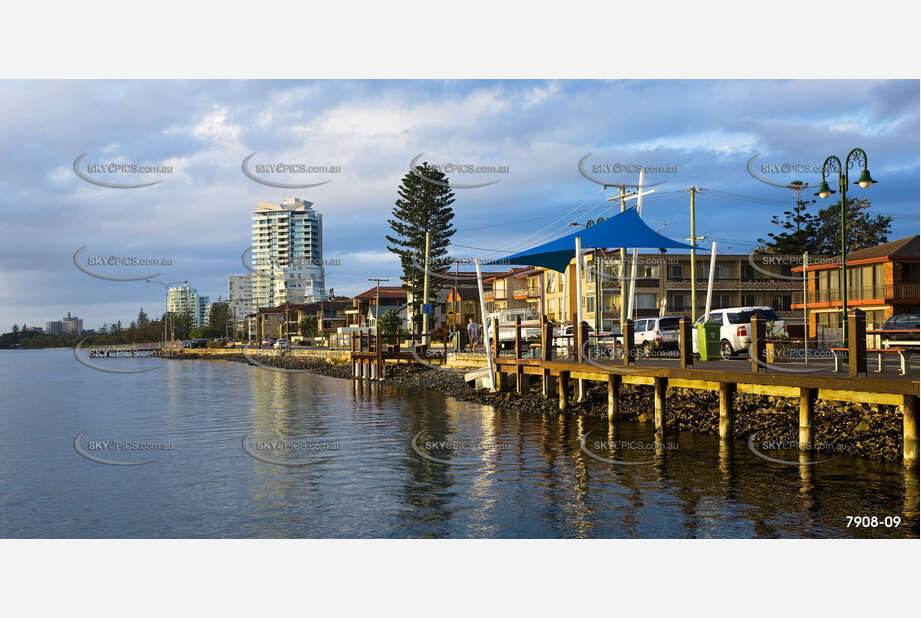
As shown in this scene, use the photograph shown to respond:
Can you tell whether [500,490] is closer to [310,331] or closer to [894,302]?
[894,302]

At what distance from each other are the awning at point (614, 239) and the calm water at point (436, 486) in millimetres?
6177

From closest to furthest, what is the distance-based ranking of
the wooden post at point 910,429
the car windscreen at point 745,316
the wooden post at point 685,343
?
1. the wooden post at point 910,429
2. the wooden post at point 685,343
3. the car windscreen at point 745,316

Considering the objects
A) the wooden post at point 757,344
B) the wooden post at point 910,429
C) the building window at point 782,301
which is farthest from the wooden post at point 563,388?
the building window at point 782,301

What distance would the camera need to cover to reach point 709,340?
24.0 m

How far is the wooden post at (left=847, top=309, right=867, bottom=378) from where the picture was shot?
50.1 feet

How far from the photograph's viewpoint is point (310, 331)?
425 ft

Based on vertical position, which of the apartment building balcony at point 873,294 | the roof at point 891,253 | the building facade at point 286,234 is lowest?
the apartment building balcony at point 873,294

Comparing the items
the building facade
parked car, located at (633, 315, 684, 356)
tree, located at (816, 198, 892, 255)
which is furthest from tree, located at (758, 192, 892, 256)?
the building facade

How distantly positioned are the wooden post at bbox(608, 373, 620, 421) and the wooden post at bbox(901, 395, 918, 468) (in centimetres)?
1053

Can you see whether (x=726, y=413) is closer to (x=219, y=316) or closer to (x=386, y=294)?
(x=386, y=294)

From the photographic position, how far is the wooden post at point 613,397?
2553 cm

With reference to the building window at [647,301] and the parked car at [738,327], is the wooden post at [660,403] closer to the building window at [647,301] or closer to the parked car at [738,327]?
the parked car at [738,327]

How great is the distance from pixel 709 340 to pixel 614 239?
16.6ft

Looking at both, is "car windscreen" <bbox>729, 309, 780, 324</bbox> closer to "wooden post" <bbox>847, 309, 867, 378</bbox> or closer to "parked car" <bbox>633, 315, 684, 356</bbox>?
"parked car" <bbox>633, 315, 684, 356</bbox>
